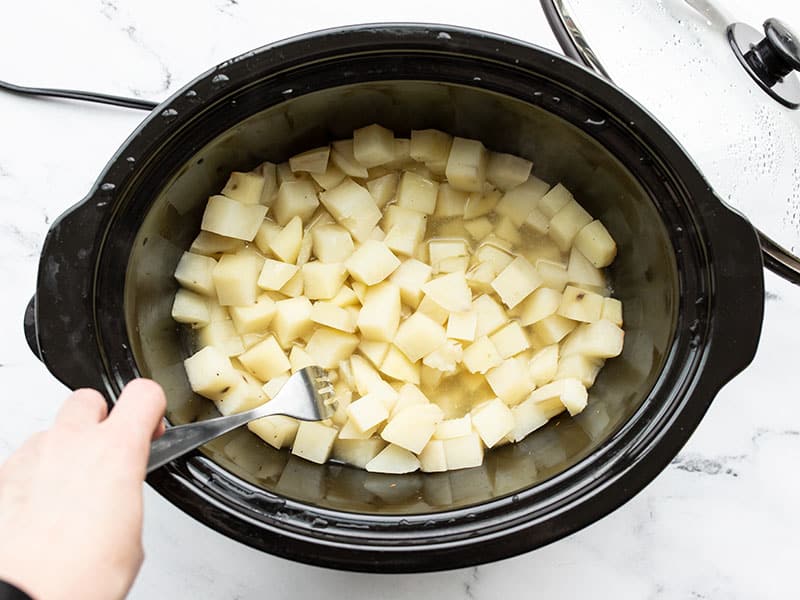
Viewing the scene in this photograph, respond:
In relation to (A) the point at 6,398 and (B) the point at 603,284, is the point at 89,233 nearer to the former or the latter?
(A) the point at 6,398

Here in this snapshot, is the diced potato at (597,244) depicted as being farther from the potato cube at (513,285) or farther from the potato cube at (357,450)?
the potato cube at (357,450)

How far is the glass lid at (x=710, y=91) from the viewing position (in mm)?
1271

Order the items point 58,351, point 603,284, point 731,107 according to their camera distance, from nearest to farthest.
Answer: point 58,351 → point 731,107 → point 603,284

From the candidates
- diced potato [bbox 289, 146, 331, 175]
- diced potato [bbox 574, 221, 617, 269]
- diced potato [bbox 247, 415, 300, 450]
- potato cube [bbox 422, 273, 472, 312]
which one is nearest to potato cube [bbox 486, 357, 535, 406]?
potato cube [bbox 422, 273, 472, 312]

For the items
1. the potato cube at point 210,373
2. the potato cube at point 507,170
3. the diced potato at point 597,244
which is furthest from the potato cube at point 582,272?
the potato cube at point 210,373

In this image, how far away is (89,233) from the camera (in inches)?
43.4

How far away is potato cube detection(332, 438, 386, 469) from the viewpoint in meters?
1.36

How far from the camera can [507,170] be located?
1413mm

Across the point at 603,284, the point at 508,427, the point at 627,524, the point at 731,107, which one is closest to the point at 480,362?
the point at 508,427

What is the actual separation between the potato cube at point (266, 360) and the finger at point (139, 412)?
0.39m

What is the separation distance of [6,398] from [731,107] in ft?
4.17

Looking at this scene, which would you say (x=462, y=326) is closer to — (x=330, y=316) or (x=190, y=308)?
(x=330, y=316)

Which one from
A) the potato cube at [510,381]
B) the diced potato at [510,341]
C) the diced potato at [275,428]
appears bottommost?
the diced potato at [275,428]

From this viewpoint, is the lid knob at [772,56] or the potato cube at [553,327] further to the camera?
the potato cube at [553,327]
